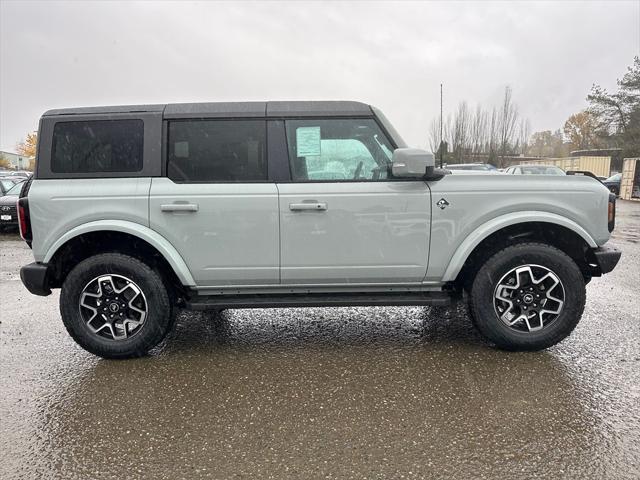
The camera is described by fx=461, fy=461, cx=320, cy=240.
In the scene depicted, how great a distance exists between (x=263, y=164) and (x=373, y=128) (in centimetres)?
93

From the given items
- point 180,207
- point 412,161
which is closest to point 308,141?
point 412,161

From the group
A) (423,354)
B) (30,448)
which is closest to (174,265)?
(30,448)

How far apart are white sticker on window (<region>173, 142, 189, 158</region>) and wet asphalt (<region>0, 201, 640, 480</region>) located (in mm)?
1621

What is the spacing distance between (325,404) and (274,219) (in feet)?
4.67

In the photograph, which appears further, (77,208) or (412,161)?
(77,208)

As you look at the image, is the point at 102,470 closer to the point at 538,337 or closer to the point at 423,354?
the point at 423,354

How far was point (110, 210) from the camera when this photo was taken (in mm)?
3570

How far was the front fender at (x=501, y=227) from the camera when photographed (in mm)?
3592

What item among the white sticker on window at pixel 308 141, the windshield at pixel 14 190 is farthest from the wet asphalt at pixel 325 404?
the windshield at pixel 14 190

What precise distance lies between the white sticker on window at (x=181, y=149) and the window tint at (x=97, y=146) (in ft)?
0.91

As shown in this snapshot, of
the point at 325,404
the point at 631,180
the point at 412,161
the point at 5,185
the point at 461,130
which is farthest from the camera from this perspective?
the point at 461,130

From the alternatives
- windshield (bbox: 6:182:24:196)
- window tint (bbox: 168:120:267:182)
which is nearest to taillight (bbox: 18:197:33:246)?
window tint (bbox: 168:120:267:182)

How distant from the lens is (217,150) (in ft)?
12.1

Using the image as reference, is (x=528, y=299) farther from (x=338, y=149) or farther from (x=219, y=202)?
(x=219, y=202)
